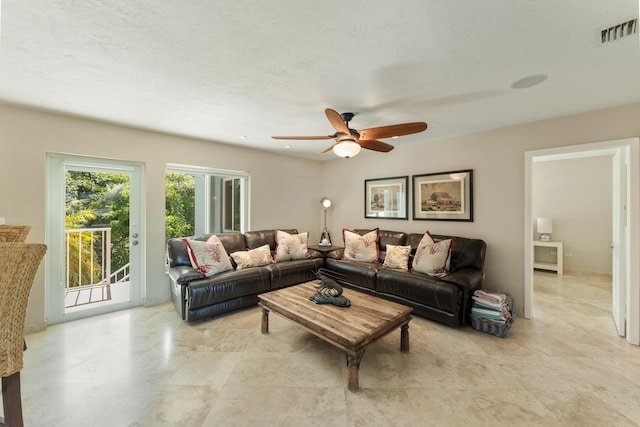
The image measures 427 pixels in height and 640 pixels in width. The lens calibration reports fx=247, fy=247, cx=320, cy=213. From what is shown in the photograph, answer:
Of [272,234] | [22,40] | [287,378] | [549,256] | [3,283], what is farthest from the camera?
[549,256]

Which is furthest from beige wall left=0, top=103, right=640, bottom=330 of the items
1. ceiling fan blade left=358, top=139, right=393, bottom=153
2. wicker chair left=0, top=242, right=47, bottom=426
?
wicker chair left=0, top=242, right=47, bottom=426

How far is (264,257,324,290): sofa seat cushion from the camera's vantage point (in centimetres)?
350

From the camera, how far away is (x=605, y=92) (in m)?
2.21

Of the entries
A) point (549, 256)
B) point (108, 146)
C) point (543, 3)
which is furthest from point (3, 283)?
point (549, 256)

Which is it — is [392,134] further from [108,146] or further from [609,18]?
[108,146]

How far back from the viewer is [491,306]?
2.60m

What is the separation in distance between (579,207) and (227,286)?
21.9 feet

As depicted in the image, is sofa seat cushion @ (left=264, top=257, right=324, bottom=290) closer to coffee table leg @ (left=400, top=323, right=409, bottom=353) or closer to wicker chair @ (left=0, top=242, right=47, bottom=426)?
coffee table leg @ (left=400, top=323, right=409, bottom=353)

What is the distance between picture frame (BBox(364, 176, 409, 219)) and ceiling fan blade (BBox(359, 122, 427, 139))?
6.40 ft

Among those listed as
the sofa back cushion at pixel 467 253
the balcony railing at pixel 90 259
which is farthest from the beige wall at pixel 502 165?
the balcony railing at pixel 90 259

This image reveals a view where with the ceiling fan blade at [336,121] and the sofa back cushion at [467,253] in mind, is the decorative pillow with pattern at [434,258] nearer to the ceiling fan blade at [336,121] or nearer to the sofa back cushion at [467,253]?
the sofa back cushion at [467,253]

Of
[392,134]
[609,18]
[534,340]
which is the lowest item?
[534,340]

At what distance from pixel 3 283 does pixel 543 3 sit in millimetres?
2954

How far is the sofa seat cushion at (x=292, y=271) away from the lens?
11.5 feet
